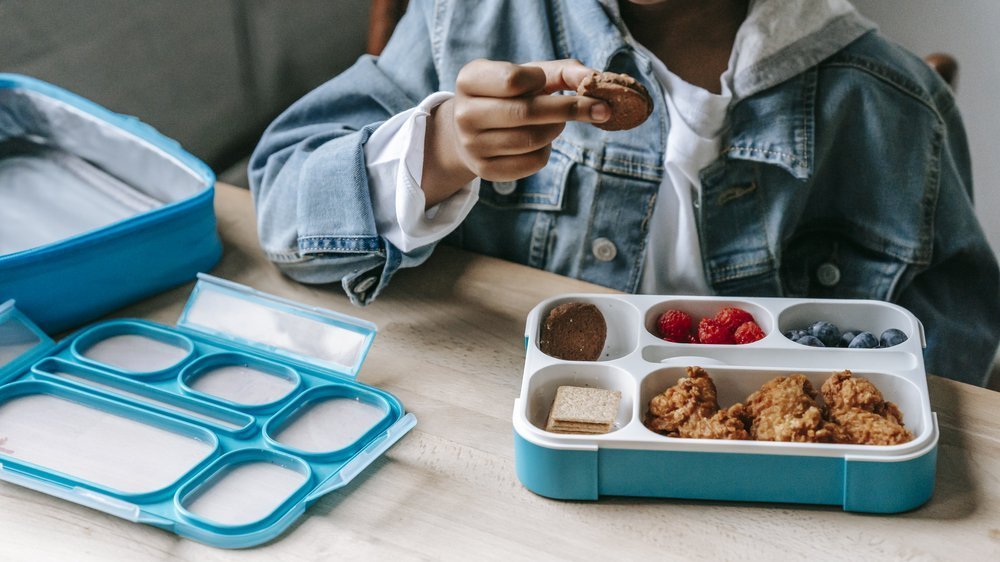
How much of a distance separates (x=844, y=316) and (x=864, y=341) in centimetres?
6

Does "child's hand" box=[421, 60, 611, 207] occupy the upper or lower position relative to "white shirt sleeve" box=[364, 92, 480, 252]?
upper

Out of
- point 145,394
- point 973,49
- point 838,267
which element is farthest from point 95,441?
point 973,49

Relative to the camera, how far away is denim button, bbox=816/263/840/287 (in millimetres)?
1304

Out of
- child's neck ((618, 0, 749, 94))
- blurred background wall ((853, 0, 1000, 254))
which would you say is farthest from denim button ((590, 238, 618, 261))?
blurred background wall ((853, 0, 1000, 254))

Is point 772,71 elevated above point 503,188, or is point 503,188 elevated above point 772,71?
point 772,71

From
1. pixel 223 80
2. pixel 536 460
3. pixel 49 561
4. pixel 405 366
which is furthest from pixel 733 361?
pixel 223 80

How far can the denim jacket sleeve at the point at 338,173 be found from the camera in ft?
3.70

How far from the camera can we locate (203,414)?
980 millimetres

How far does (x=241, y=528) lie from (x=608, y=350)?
44 centimetres

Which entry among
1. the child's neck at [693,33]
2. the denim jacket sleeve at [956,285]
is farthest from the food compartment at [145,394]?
the denim jacket sleeve at [956,285]

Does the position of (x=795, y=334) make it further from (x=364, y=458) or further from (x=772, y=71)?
(x=364, y=458)

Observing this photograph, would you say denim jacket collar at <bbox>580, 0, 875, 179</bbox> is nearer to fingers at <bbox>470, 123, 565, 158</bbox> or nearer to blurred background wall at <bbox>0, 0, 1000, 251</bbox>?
fingers at <bbox>470, 123, 565, 158</bbox>

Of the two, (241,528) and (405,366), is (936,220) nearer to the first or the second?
(405,366)

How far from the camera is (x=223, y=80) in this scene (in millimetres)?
1658
